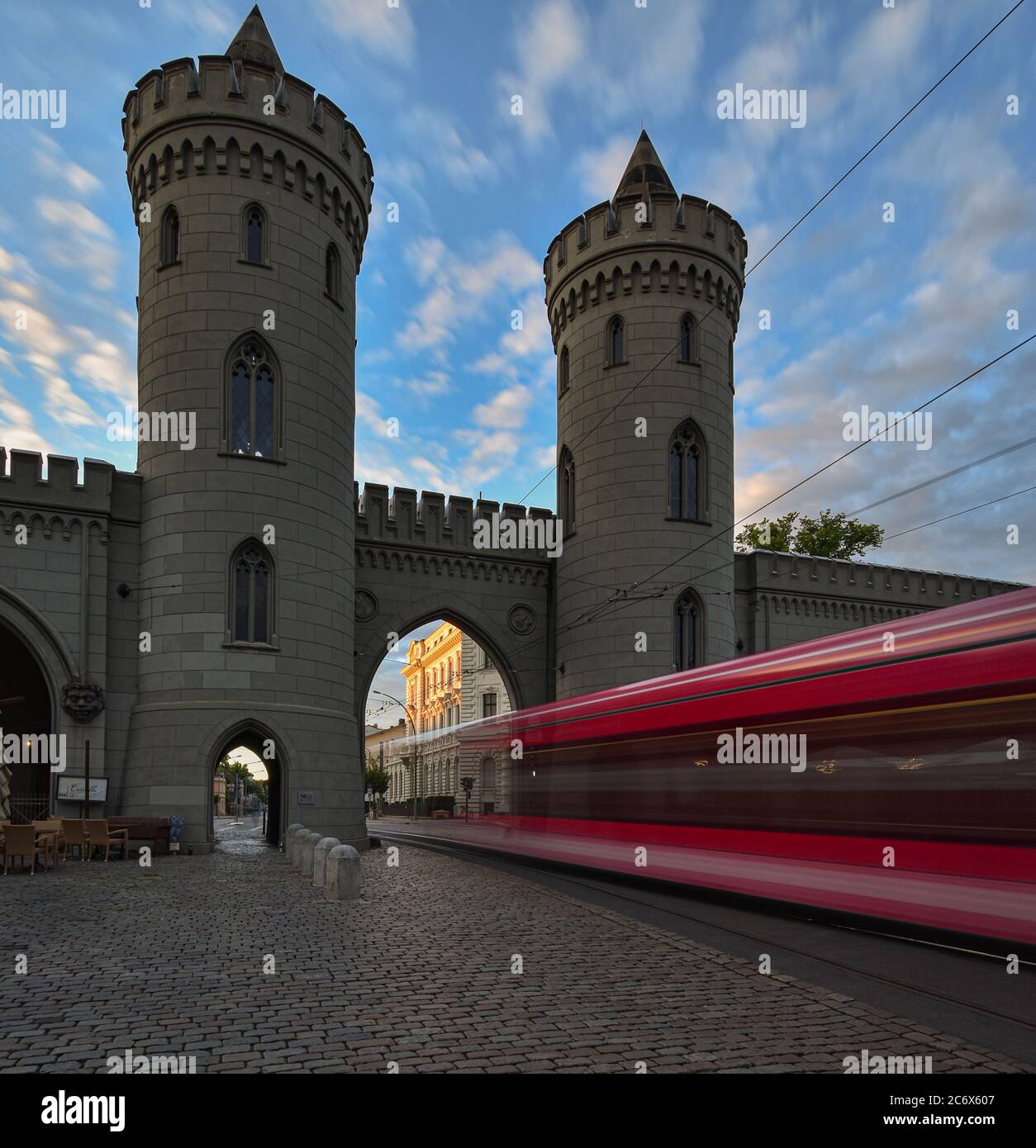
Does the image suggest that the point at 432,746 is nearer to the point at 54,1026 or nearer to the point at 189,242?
the point at 189,242

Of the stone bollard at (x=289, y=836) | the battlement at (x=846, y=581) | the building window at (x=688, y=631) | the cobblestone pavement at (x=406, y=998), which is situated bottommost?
the stone bollard at (x=289, y=836)

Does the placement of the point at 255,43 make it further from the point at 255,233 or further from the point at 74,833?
the point at 74,833

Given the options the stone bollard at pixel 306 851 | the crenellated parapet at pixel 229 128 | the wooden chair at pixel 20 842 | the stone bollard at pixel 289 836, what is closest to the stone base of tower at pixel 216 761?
the stone bollard at pixel 289 836

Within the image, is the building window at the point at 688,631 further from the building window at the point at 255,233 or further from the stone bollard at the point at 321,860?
the stone bollard at the point at 321,860

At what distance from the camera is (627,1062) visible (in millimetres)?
6266

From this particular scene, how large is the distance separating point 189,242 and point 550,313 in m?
12.8

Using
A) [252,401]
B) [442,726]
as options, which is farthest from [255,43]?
[442,726]

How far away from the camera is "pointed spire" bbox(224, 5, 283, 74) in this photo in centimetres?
2748

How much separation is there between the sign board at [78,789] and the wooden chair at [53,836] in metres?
1.73

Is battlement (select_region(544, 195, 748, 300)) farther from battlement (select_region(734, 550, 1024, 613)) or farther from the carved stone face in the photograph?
the carved stone face

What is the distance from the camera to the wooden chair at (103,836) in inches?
808

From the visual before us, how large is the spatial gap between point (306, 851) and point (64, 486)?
37.2ft

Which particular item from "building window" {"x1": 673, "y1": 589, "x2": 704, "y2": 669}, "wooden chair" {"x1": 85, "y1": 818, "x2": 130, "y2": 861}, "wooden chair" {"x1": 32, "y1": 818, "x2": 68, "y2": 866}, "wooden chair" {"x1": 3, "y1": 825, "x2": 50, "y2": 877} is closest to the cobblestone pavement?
"wooden chair" {"x1": 3, "y1": 825, "x2": 50, "y2": 877}
